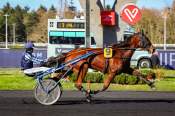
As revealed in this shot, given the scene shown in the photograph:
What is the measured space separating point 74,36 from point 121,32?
48.3 ft

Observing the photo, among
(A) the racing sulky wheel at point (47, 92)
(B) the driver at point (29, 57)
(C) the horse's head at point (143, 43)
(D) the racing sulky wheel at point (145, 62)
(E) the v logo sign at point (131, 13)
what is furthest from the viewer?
(D) the racing sulky wheel at point (145, 62)

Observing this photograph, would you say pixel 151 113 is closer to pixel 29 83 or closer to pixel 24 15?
pixel 29 83

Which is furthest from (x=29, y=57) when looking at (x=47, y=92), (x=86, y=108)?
(x=86, y=108)

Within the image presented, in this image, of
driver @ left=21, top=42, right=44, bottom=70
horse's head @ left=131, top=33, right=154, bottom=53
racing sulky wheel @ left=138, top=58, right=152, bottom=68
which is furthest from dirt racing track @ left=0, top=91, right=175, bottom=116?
racing sulky wheel @ left=138, top=58, right=152, bottom=68

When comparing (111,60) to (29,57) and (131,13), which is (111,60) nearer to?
(29,57)

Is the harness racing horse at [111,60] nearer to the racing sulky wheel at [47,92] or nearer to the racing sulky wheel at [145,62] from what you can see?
the racing sulky wheel at [47,92]

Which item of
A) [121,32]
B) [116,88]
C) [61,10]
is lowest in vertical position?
[116,88]

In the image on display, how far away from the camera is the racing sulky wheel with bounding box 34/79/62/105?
15.3m

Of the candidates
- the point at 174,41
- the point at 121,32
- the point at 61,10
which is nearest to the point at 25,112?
the point at 121,32

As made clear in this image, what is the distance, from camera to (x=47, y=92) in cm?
1526

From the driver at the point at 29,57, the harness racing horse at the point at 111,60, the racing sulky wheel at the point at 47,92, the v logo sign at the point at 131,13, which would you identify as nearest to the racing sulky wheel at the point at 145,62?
the v logo sign at the point at 131,13

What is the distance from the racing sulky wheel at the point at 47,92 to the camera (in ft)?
50.1

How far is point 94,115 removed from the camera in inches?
500

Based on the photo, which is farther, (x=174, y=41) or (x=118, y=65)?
(x=174, y=41)
